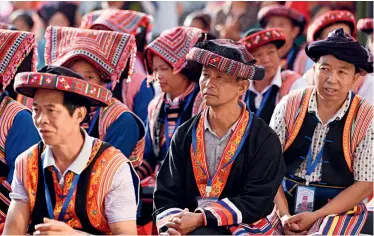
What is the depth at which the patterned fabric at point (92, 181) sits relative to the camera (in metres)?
4.37

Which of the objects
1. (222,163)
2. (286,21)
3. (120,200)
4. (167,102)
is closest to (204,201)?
(222,163)

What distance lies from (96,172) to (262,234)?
0.90m

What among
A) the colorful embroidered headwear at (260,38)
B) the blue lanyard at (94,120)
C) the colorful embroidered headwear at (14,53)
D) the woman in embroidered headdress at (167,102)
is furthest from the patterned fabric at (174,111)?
the colorful embroidered headwear at (14,53)

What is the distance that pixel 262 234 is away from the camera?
467 cm

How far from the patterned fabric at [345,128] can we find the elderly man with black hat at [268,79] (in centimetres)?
131

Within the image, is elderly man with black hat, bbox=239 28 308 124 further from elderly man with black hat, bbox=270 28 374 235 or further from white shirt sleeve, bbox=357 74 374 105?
elderly man with black hat, bbox=270 28 374 235

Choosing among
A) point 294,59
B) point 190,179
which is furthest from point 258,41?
point 190,179

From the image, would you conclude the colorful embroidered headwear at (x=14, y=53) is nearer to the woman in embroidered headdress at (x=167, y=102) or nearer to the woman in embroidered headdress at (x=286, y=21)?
the woman in embroidered headdress at (x=167, y=102)

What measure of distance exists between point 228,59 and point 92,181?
0.88 metres

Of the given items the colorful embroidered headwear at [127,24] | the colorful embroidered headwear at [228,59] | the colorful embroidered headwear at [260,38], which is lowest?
the colorful embroidered headwear at [228,59]

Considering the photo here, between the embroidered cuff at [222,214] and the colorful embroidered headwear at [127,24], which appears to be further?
the colorful embroidered headwear at [127,24]

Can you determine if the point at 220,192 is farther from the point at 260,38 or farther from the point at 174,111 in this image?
the point at 260,38

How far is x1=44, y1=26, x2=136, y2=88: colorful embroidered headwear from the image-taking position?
226 inches

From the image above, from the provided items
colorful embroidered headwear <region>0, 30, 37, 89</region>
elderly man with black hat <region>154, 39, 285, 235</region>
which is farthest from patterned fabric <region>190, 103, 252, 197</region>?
colorful embroidered headwear <region>0, 30, 37, 89</region>
